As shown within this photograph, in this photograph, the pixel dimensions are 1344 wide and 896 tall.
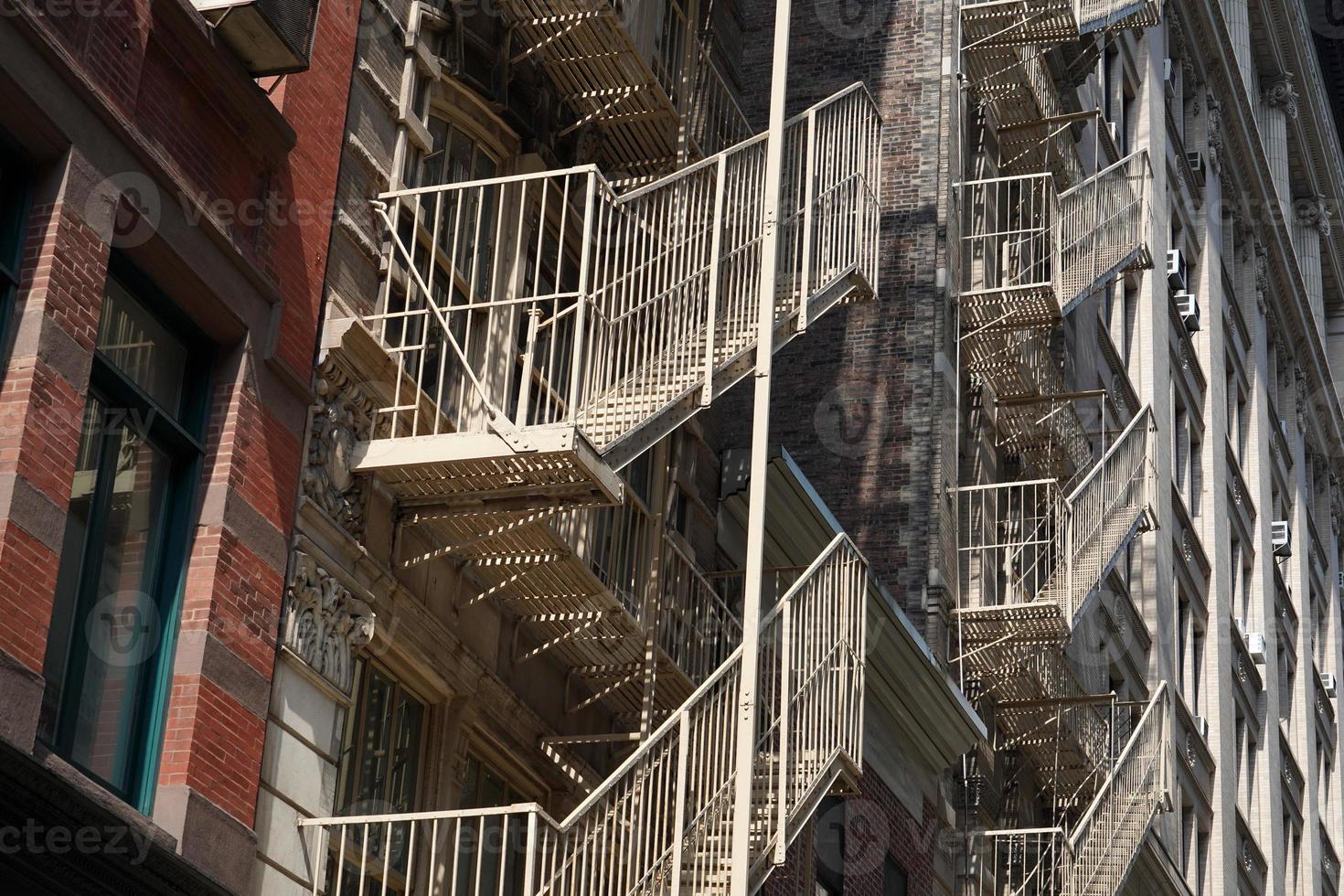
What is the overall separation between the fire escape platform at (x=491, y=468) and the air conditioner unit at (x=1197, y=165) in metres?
31.0

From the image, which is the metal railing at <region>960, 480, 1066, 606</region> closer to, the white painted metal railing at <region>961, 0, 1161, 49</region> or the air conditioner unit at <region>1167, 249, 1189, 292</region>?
the white painted metal railing at <region>961, 0, 1161, 49</region>

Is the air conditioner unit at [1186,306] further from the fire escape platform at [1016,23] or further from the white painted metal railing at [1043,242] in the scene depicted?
the fire escape platform at [1016,23]

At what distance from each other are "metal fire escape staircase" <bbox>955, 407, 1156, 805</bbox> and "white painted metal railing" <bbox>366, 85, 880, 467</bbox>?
6.84m

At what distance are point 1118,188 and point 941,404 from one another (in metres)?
5.12

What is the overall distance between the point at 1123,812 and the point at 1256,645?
708 inches

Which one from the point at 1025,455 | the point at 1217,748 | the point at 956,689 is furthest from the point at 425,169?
the point at 1217,748

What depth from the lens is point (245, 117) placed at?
38.5 ft

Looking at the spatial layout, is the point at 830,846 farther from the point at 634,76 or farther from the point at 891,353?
the point at 634,76

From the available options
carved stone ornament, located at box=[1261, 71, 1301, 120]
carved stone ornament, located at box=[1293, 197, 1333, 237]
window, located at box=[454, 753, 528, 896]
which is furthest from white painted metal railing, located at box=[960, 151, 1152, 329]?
carved stone ornament, located at box=[1293, 197, 1333, 237]

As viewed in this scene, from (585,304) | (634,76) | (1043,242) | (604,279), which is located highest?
(1043,242)

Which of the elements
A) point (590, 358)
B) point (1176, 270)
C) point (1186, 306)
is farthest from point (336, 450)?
point (1186, 306)

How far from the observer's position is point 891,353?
23.9 m

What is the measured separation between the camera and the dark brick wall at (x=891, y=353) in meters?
22.9

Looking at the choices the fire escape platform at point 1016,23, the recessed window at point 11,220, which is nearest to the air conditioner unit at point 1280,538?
the fire escape platform at point 1016,23
